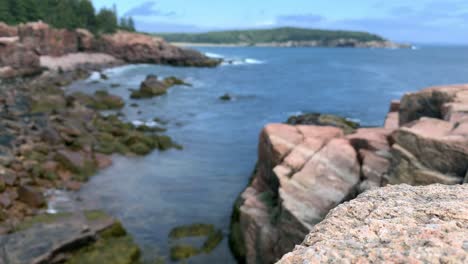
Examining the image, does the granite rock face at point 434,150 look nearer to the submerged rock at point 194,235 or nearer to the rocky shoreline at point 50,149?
the submerged rock at point 194,235

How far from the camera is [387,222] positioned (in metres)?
4.44

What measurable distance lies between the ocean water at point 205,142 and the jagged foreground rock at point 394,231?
15.0 metres

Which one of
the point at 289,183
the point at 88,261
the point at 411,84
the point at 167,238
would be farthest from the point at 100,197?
the point at 411,84

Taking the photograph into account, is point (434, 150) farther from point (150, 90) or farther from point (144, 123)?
point (150, 90)

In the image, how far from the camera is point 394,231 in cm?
423

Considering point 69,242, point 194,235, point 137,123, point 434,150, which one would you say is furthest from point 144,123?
point 434,150

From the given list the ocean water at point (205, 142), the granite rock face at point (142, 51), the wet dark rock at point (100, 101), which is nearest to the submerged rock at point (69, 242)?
the ocean water at point (205, 142)

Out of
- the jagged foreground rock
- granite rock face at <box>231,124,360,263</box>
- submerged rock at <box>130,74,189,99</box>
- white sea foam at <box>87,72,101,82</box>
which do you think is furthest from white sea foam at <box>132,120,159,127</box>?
the jagged foreground rock

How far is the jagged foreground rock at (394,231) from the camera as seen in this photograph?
3.65 m

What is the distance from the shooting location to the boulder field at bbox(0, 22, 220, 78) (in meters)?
78.3

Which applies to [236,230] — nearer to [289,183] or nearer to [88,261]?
[289,183]

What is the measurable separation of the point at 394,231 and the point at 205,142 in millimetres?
37560

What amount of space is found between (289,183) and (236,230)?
5.17 metres

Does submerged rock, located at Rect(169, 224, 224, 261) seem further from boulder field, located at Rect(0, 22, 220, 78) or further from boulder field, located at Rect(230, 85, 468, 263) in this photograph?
boulder field, located at Rect(0, 22, 220, 78)
